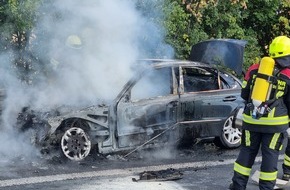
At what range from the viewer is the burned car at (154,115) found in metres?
A: 7.78

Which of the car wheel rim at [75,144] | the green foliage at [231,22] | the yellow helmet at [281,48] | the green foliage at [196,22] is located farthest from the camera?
the green foliage at [231,22]

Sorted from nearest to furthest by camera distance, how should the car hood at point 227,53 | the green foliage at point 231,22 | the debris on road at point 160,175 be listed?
the debris on road at point 160,175, the car hood at point 227,53, the green foliage at point 231,22

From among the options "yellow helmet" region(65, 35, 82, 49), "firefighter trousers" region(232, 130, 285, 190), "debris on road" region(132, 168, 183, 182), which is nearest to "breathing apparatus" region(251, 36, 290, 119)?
"firefighter trousers" region(232, 130, 285, 190)

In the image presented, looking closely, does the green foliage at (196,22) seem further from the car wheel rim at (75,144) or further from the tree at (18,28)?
the car wheel rim at (75,144)

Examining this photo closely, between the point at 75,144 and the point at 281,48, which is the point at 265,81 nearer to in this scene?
the point at 281,48

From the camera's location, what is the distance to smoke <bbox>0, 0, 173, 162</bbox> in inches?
322

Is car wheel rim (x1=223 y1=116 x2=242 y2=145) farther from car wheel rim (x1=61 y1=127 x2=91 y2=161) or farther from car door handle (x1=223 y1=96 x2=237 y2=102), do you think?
car wheel rim (x1=61 y1=127 x2=91 y2=161)

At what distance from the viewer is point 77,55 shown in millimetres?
8492

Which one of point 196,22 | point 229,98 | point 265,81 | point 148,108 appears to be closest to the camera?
point 265,81

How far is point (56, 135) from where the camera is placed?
7738 millimetres

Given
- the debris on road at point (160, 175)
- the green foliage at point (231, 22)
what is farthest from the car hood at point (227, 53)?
the debris on road at point (160, 175)

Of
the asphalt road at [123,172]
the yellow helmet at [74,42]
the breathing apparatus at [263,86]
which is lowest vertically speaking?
the asphalt road at [123,172]

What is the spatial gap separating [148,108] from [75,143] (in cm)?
122

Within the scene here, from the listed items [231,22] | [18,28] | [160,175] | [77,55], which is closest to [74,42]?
[77,55]
